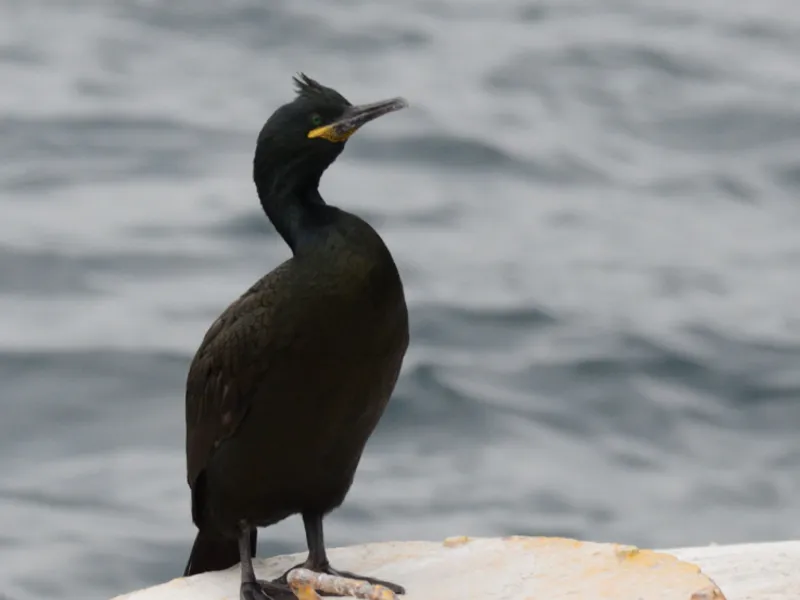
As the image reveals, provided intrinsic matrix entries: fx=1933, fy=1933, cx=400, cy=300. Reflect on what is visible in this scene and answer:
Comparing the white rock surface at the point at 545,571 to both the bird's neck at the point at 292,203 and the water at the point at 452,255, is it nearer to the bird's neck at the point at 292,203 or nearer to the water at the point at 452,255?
the bird's neck at the point at 292,203

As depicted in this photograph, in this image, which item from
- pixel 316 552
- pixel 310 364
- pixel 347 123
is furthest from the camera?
pixel 316 552

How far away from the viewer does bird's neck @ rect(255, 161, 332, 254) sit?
18.4 ft

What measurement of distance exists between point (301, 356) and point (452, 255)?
7232mm

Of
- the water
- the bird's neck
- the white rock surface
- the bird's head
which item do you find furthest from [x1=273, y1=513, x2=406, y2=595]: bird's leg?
the water

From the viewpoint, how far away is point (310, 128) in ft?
18.4

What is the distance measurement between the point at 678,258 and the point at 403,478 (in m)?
3.34

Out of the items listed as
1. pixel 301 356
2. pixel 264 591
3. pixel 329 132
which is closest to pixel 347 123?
pixel 329 132

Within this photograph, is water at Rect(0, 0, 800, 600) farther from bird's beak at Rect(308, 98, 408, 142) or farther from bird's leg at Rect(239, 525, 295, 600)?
bird's beak at Rect(308, 98, 408, 142)

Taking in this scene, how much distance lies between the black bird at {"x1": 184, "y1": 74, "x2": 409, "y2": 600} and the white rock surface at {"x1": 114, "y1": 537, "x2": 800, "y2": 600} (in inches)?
7.4

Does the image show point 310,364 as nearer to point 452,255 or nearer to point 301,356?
point 301,356

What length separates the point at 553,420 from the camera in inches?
429

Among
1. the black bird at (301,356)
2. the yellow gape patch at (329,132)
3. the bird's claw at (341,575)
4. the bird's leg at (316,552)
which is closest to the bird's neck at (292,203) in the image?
the black bird at (301,356)

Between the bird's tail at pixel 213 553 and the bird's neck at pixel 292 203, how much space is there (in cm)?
104

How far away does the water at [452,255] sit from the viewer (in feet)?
33.0
